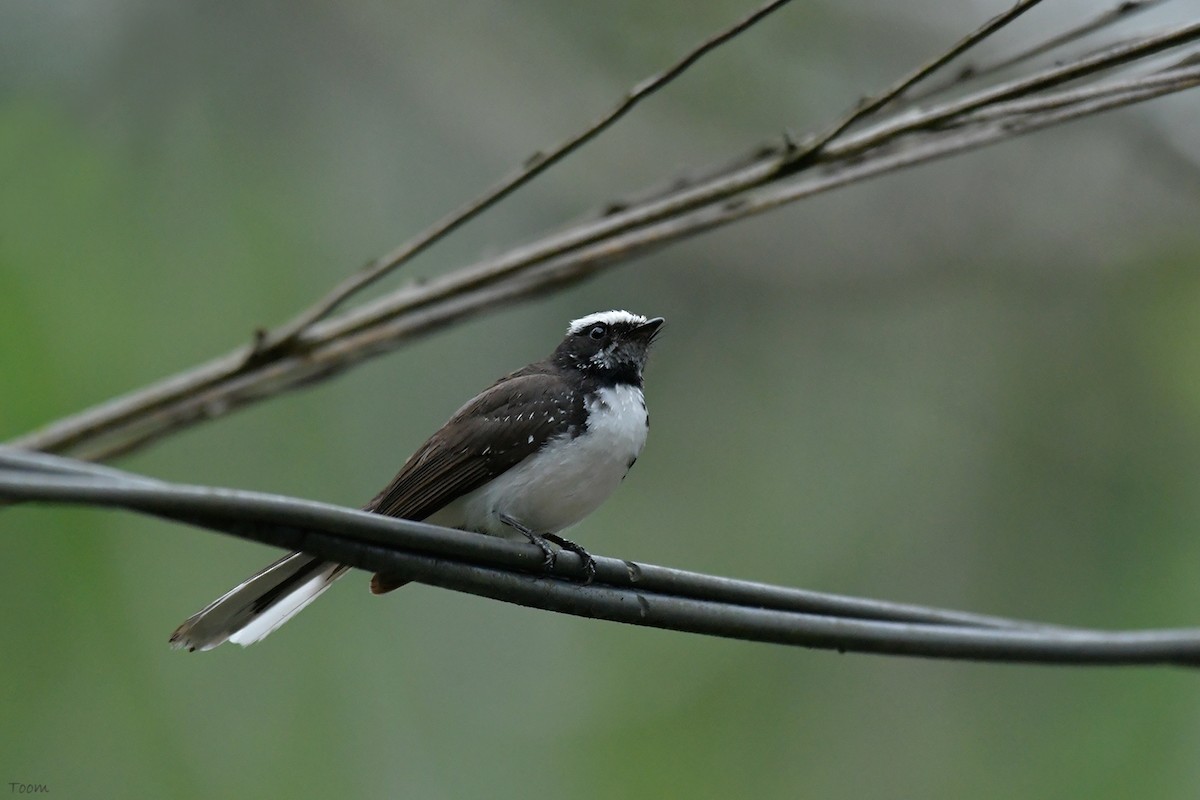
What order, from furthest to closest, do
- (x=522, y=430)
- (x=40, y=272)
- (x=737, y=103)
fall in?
1. (x=737, y=103)
2. (x=40, y=272)
3. (x=522, y=430)

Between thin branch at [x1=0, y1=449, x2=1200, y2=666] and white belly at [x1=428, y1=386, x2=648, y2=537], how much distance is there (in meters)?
1.05

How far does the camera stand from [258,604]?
3436 mm

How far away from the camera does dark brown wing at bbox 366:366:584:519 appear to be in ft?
13.0

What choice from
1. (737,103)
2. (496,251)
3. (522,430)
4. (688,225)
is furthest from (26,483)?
(737,103)

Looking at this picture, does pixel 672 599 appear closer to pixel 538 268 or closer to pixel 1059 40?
pixel 538 268

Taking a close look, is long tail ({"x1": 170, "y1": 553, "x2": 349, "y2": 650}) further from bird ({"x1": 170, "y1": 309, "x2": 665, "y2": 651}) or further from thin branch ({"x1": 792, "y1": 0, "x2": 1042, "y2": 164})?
thin branch ({"x1": 792, "y1": 0, "x2": 1042, "y2": 164})

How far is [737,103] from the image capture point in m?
11.7

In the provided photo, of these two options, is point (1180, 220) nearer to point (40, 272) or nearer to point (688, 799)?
point (688, 799)

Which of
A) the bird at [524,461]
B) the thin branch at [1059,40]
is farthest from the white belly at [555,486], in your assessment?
the thin branch at [1059,40]

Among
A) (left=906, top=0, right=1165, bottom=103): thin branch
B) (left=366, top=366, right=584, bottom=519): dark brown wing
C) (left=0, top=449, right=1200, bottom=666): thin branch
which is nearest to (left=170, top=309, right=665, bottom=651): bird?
(left=366, top=366, right=584, bottom=519): dark brown wing

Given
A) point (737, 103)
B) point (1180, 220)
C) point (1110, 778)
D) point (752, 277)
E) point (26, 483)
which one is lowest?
point (1110, 778)

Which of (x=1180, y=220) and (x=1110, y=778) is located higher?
(x=1180, y=220)

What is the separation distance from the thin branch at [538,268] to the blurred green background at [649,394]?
3.08m

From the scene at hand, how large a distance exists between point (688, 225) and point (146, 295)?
555cm
